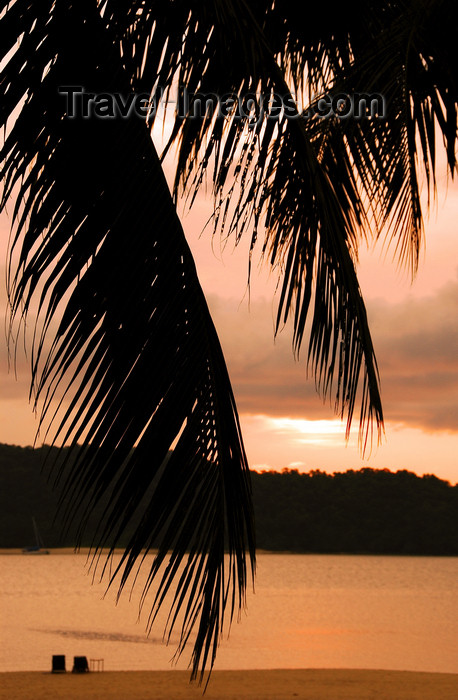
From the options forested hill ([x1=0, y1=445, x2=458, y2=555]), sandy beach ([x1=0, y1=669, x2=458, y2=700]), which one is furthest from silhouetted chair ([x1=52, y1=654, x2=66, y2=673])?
forested hill ([x1=0, y1=445, x2=458, y2=555])

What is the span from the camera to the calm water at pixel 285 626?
43.1 metres

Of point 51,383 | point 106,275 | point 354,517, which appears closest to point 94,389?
point 51,383

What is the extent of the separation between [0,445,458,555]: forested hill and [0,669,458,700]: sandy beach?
56.2m

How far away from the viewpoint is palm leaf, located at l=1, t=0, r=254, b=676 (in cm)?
209

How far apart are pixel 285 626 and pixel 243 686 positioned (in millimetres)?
44419

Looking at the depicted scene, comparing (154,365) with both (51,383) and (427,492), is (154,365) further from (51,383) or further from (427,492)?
(427,492)

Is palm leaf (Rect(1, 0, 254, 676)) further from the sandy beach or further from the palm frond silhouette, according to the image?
the sandy beach

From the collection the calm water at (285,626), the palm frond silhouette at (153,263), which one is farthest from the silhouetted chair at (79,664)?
the palm frond silhouette at (153,263)

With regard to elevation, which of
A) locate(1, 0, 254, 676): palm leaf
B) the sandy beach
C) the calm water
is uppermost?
locate(1, 0, 254, 676): palm leaf

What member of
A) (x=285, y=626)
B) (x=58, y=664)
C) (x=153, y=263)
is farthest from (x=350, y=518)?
(x=153, y=263)

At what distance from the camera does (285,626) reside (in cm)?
6319

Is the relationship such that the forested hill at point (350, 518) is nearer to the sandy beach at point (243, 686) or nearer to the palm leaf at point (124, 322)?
the sandy beach at point (243, 686)

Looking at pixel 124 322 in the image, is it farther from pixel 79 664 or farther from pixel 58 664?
pixel 58 664

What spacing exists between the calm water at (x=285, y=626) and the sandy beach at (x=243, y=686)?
29.8 feet
